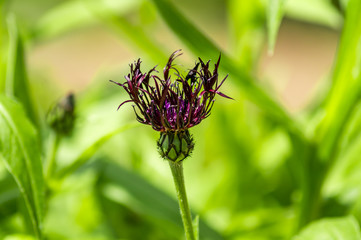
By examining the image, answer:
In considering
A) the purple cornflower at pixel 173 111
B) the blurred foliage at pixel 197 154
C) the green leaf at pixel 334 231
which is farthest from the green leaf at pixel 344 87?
the purple cornflower at pixel 173 111

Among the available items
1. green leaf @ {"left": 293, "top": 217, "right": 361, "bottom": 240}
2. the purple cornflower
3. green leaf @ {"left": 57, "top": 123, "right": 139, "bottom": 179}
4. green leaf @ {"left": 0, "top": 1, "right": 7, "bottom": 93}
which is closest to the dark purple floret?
the purple cornflower

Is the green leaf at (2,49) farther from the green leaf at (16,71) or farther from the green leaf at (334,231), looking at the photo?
the green leaf at (334,231)

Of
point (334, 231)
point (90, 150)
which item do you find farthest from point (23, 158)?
point (334, 231)

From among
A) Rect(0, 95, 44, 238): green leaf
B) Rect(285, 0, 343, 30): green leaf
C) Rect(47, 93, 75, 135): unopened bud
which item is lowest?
Rect(0, 95, 44, 238): green leaf

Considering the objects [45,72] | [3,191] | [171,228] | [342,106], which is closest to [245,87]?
[342,106]

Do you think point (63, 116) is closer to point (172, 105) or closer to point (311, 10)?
point (172, 105)

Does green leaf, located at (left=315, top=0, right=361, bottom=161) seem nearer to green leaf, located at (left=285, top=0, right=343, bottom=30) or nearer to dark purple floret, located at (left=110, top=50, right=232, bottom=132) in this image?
dark purple floret, located at (left=110, top=50, right=232, bottom=132)

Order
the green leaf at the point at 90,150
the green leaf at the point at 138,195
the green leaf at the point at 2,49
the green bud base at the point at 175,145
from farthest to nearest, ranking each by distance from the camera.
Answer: the green leaf at the point at 2,49
the green leaf at the point at 138,195
the green leaf at the point at 90,150
the green bud base at the point at 175,145
